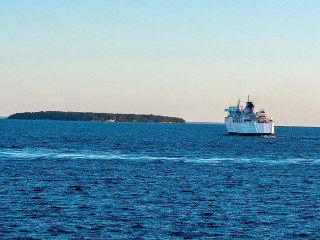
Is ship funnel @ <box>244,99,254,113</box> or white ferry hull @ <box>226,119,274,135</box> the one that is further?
ship funnel @ <box>244,99,254,113</box>

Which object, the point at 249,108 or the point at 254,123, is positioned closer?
the point at 254,123

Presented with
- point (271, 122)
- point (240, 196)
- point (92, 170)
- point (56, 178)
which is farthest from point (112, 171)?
point (271, 122)

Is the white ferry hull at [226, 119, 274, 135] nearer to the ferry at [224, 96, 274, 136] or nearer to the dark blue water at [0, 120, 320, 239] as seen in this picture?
the ferry at [224, 96, 274, 136]

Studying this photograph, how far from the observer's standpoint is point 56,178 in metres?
53.0

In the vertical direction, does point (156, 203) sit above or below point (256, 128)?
below

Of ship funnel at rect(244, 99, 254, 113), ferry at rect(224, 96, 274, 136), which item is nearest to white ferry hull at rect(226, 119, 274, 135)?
ferry at rect(224, 96, 274, 136)

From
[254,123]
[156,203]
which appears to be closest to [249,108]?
[254,123]

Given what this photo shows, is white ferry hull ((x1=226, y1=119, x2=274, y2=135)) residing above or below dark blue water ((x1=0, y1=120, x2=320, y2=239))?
above

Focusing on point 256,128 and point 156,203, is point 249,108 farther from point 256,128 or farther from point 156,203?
point 156,203

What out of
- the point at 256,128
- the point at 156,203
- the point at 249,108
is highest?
the point at 249,108

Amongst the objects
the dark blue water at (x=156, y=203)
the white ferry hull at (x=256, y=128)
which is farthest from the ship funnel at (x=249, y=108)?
the dark blue water at (x=156, y=203)

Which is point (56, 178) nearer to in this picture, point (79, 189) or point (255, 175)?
point (79, 189)


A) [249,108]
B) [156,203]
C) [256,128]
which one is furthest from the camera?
[249,108]

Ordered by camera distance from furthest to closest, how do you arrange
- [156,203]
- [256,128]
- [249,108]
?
[249,108] < [256,128] < [156,203]
